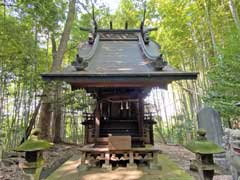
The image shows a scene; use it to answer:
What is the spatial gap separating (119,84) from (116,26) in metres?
9.06

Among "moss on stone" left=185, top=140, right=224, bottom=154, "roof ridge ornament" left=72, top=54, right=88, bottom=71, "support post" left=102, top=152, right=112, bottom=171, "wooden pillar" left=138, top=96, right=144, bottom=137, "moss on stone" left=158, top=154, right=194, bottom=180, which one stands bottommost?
"moss on stone" left=158, top=154, right=194, bottom=180

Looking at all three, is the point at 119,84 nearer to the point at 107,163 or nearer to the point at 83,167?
the point at 107,163

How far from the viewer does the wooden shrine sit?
373 cm

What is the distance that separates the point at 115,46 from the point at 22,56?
2.41m

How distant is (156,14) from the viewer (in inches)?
411

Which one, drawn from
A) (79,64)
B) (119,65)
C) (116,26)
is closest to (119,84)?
(119,65)

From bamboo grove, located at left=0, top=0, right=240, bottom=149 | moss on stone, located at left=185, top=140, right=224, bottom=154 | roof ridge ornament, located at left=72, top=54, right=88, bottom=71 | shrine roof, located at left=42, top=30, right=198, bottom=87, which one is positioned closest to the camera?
moss on stone, located at left=185, top=140, right=224, bottom=154

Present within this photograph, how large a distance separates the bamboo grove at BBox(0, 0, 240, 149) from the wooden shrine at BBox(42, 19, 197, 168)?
144 cm

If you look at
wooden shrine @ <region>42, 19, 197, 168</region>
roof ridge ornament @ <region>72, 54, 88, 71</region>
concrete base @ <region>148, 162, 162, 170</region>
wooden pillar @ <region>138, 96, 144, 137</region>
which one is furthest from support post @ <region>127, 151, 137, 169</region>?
roof ridge ornament @ <region>72, 54, 88, 71</region>

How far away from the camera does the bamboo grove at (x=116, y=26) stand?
195 inches

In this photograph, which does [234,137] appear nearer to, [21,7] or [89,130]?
[89,130]

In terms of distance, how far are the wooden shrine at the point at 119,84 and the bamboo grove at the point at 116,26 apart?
1.44m

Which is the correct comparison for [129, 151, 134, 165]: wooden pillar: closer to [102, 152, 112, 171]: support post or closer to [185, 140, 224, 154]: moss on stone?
[102, 152, 112, 171]: support post

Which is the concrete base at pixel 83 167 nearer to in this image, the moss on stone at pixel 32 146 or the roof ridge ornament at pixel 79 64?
the moss on stone at pixel 32 146
